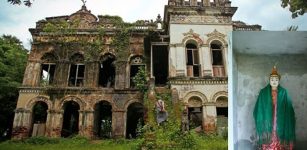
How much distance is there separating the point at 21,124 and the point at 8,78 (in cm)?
511

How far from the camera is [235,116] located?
21.1 ft

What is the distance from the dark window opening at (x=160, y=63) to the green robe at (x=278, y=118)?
14.7m

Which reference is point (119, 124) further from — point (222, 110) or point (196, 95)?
point (222, 110)

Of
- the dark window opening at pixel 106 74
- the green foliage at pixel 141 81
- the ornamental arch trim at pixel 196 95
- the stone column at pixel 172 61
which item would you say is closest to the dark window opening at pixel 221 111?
the ornamental arch trim at pixel 196 95

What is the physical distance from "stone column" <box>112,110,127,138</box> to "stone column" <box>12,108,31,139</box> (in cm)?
521

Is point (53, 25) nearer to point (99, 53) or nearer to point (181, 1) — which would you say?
point (99, 53)

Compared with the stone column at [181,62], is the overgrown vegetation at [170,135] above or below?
below

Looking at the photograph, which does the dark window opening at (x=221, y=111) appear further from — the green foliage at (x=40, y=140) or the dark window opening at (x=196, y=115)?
the green foliage at (x=40, y=140)

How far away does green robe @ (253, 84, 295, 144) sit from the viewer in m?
6.40

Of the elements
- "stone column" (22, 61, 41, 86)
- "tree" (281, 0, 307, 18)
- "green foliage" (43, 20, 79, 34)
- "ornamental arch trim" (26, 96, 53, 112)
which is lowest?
"ornamental arch trim" (26, 96, 53, 112)

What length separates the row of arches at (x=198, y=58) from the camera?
20.1 meters

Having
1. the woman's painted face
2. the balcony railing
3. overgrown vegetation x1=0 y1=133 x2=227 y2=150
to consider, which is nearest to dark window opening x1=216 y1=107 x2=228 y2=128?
overgrown vegetation x1=0 y1=133 x2=227 y2=150

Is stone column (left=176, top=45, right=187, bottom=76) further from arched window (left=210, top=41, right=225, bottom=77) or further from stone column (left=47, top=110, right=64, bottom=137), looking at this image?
stone column (left=47, top=110, right=64, bottom=137)

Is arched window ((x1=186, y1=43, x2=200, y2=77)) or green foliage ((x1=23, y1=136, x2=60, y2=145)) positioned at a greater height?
arched window ((x1=186, y1=43, x2=200, y2=77))
